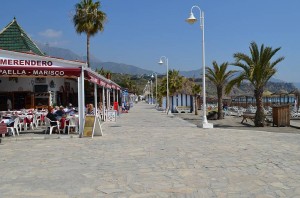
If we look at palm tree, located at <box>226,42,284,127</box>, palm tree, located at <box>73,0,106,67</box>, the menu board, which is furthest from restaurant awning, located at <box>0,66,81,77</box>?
palm tree, located at <box>73,0,106,67</box>

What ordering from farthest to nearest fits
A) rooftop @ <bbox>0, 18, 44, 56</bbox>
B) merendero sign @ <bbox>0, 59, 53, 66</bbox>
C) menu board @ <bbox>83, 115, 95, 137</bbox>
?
rooftop @ <bbox>0, 18, 44, 56</bbox>, merendero sign @ <bbox>0, 59, 53, 66</bbox>, menu board @ <bbox>83, 115, 95, 137</bbox>

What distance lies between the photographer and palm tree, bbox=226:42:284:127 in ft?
65.5

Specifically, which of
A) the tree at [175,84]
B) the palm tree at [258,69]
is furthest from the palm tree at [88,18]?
the palm tree at [258,69]

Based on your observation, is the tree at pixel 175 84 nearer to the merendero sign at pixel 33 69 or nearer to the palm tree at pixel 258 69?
the palm tree at pixel 258 69

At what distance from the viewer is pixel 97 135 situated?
1420cm

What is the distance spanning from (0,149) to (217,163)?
257 inches

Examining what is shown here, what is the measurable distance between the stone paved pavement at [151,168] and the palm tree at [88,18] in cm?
2581

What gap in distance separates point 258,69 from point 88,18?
21557mm

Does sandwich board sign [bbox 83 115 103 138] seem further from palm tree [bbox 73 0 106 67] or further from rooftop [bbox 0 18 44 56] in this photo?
palm tree [bbox 73 0 106 67]

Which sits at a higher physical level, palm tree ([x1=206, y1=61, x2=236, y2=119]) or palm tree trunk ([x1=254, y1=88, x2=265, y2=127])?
palm tree ([x1=206, y1=61, x2=236, y2=119])

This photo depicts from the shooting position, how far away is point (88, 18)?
36719 mm

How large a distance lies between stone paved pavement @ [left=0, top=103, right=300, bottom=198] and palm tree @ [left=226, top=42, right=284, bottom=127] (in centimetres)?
807

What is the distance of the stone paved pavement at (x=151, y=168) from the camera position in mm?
5969

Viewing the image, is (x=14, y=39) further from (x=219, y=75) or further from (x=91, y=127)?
(x=91, y=127)
